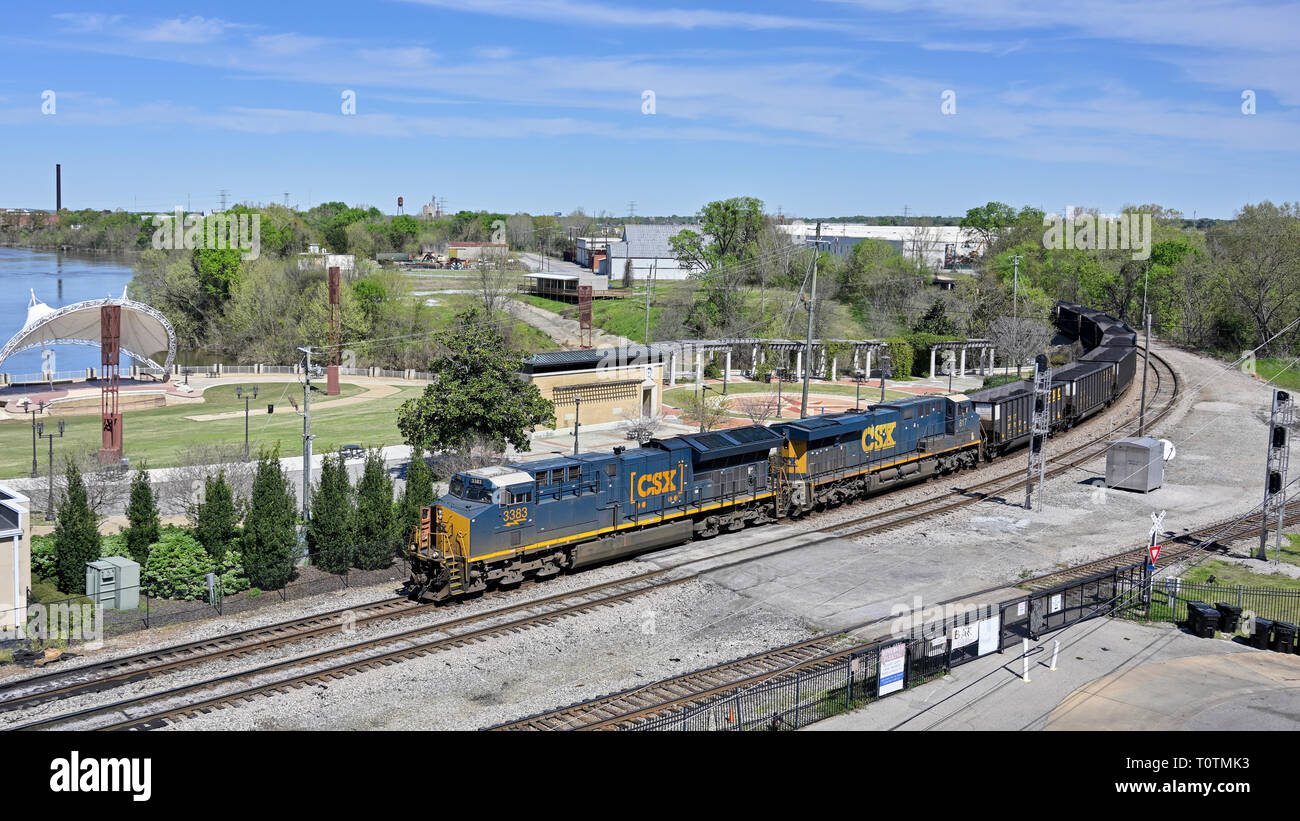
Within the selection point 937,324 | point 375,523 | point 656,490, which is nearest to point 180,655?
point 375,523

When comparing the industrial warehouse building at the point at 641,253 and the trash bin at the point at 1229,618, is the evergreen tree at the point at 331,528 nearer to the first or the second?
the trash bin at the point at 1229,618

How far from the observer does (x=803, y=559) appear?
103 ft

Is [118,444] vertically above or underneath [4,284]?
underneath

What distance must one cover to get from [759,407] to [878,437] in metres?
24.2

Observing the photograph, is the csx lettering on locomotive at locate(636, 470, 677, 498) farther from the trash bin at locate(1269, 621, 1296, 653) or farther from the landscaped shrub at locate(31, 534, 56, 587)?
the landscaped shrub at locate(31, 534, 56, 587)

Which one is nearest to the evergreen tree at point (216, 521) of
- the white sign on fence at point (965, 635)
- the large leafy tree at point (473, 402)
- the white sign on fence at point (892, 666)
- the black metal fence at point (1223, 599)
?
the large leafy tree at point (473, 402)

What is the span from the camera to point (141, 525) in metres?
29.4

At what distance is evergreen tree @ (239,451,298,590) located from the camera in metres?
28.2

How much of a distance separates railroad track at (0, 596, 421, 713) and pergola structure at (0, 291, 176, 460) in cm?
3667

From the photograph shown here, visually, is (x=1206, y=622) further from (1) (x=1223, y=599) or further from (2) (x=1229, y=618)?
(1) (x=1223, y=599)
